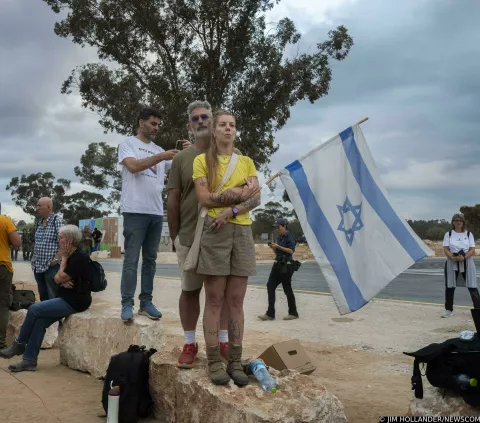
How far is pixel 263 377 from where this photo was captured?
3.69m

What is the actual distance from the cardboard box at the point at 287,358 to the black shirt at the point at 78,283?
7.14 feet

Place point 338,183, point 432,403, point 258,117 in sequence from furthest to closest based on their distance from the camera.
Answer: point 258,117 → point 338,183 → point 432,403

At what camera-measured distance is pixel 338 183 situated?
4602 millimetres

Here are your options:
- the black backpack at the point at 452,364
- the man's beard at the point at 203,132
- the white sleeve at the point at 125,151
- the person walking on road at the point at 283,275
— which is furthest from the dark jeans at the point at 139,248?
the person walking on road at the point at 283,275

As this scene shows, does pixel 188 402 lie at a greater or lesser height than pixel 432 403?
lesser

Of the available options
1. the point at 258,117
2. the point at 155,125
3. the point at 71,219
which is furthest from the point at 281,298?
the point at 71,219

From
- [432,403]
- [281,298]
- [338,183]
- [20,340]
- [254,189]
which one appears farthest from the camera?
[281,298]

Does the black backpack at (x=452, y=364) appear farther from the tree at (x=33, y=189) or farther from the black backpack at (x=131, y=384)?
the tree at (x=33, y=189)

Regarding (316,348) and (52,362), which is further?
(316,348)

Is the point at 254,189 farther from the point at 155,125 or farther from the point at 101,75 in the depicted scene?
the point at 101,75

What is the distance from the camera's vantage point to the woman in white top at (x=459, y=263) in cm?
893

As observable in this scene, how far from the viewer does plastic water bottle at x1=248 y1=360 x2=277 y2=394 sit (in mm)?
3635

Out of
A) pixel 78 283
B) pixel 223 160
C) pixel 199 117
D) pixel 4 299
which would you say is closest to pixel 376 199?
pixel 223 160

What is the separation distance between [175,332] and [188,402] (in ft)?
14.2
